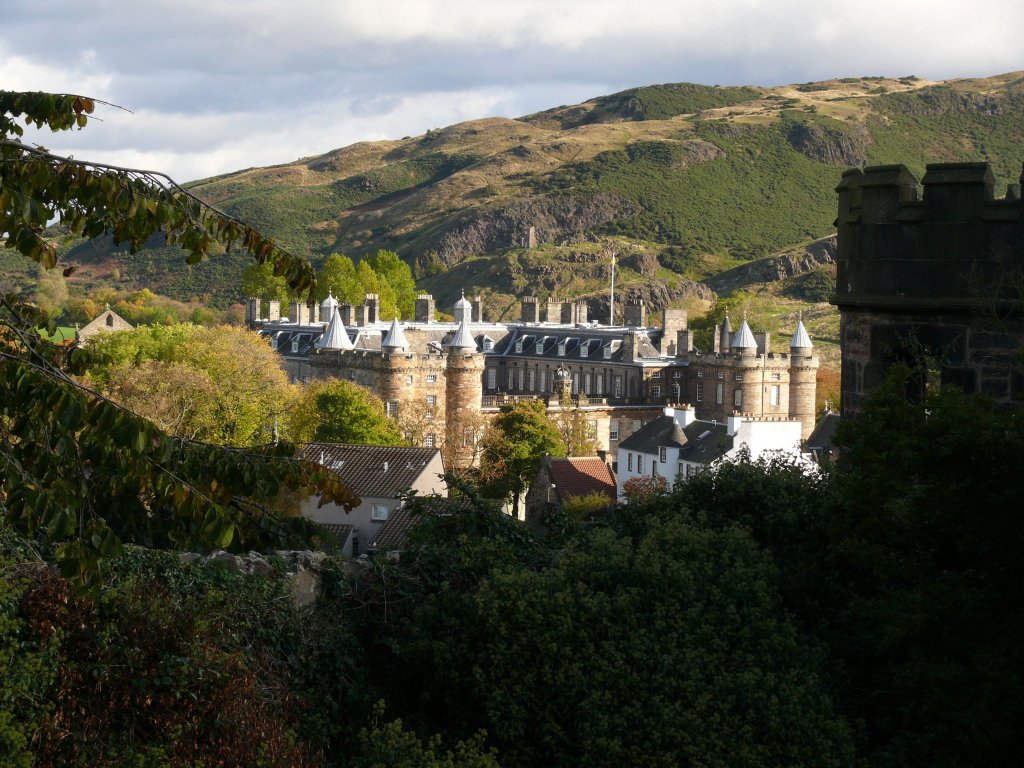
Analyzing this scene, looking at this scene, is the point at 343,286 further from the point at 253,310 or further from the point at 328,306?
the point at 328,306

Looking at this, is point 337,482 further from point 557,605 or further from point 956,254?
point 956,254

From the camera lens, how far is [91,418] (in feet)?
24.9

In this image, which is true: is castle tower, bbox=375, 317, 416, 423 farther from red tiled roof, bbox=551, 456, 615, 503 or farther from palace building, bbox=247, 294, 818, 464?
red tiled roof, bbox=551, 456, 615, 503

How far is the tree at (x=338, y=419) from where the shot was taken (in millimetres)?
59188

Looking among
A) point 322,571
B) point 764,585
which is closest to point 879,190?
point 764,585

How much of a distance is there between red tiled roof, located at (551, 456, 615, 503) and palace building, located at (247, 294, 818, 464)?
13304 mm

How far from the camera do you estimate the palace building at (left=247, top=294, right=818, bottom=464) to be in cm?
7744

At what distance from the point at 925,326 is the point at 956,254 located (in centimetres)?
65

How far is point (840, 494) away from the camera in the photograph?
40.3 feet

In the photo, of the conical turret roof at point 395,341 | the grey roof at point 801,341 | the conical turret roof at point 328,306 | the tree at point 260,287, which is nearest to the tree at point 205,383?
the conical turret roof at point 395,341

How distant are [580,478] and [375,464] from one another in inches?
606

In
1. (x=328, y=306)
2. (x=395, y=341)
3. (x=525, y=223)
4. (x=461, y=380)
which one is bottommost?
(x=461, y=380)

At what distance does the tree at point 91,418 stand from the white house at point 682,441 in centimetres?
4332

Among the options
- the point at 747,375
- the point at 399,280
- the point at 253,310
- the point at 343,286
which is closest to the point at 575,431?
the point at 747,375
